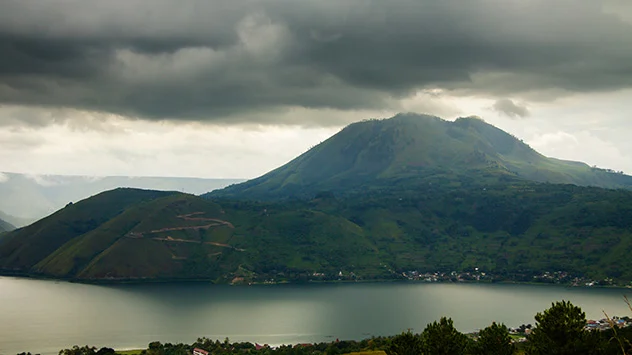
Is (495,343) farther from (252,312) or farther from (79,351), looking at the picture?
(252,312)

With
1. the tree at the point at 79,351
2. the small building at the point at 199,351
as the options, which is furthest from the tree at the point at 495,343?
the tree at the point at 79,351

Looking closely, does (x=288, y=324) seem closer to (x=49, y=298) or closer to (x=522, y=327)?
(x=522, y=327)

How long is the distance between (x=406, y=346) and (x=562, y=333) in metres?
11.1

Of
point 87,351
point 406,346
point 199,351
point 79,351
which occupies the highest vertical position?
point 406,346

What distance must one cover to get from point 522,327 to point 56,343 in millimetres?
93880

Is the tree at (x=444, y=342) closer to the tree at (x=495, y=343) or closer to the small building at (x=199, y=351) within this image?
the tree at (x=495, y=343)

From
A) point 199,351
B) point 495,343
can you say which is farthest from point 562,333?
point 199,351

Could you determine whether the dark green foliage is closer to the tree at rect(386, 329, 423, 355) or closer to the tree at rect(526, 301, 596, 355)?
the tree at rect(386, 329, 423, 355)

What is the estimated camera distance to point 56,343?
123 m

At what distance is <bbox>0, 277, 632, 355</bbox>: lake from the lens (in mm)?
129000

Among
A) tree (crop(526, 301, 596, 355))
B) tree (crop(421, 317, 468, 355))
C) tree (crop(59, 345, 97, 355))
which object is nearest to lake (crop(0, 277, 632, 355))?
tree (crop(59, 345, 97, 355))

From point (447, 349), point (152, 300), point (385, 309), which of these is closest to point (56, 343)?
point (152, 300)

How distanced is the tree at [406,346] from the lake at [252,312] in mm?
79346

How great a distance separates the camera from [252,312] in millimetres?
156000
